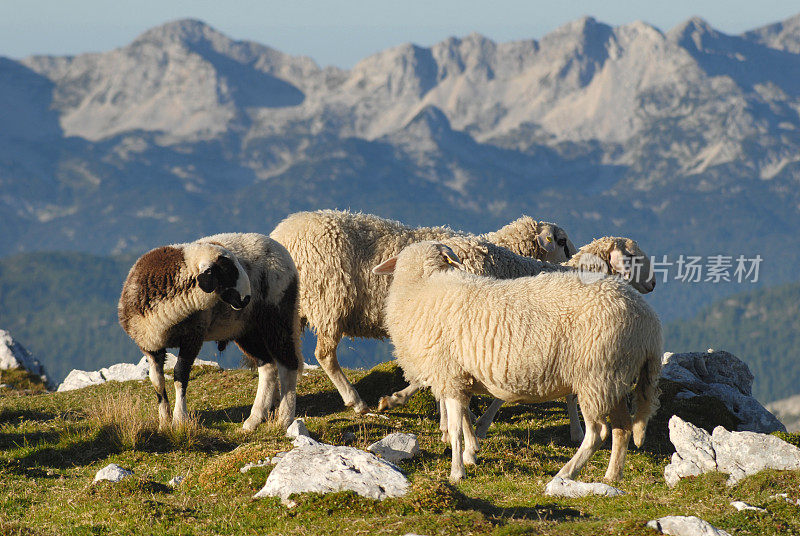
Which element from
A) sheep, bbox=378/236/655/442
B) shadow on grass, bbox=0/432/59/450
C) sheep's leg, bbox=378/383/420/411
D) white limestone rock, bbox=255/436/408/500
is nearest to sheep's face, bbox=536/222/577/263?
sheep, bbox=378/236/655/442

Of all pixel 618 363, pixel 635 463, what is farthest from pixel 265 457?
pixel 635 463

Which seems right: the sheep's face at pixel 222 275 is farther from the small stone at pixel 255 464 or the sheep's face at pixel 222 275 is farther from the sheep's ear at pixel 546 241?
the sheep's ear at pixel 546 241

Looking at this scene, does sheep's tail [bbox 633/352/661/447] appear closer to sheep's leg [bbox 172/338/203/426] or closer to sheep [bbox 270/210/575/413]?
sheep [bbox 270/210/575/413]

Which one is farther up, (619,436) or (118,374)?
(619,436)

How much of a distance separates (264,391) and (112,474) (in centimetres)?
396

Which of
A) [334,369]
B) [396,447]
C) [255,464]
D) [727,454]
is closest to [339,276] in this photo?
[334,369]

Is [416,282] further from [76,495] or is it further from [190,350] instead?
[76,495]

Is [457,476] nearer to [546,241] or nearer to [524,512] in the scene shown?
[524,512]

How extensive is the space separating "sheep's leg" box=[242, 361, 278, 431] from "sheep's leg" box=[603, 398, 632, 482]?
579cm

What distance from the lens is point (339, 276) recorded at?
631 inches

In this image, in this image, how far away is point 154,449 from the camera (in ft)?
41.3

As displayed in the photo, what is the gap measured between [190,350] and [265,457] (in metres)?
3.03

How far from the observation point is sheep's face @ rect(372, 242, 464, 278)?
12.6 m

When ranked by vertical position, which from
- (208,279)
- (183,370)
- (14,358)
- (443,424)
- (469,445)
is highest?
(208,279)
